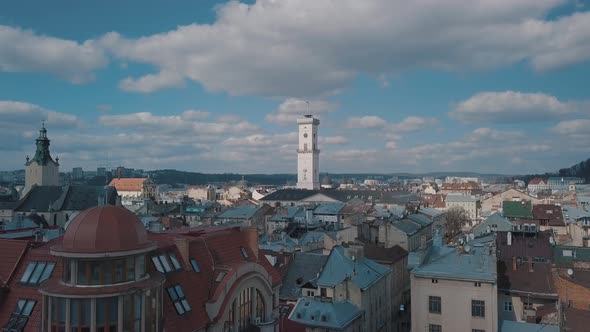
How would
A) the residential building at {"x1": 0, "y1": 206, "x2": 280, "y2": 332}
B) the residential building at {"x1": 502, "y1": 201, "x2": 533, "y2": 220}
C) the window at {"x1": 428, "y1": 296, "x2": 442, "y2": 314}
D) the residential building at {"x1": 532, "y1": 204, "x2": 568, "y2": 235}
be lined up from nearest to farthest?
1. the residential building at {"x1": 0, "y1": 206, "x2": 280, "y2": 332}
2. the window at {"x1": 428, "y1": 296, "x2": 442, "y2": 314}
3. the residential building at {"x1": 532, "y1": 204, "x2": 568, "y2": 235}
4. the residential building at {"x1": 502, "y1": 201, "x2": 533, "y2": 220}

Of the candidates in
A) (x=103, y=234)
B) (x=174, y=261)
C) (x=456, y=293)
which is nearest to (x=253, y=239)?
(x=174, y=261)

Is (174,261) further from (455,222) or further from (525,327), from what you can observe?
(455,222)

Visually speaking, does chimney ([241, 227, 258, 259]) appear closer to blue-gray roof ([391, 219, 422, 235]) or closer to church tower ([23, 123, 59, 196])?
blue-gray roof ([391, 219, 422, 235])

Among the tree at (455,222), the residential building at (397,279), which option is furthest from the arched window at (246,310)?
the tree at (455,222)

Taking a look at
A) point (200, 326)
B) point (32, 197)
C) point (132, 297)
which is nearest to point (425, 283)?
point (200, 326)

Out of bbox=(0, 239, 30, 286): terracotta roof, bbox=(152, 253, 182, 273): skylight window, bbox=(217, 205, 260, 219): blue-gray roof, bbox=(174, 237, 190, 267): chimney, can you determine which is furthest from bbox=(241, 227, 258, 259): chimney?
bbox=(217, 205, 260, 219): blue-gray roof

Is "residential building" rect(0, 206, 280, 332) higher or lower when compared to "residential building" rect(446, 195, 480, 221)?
higher
